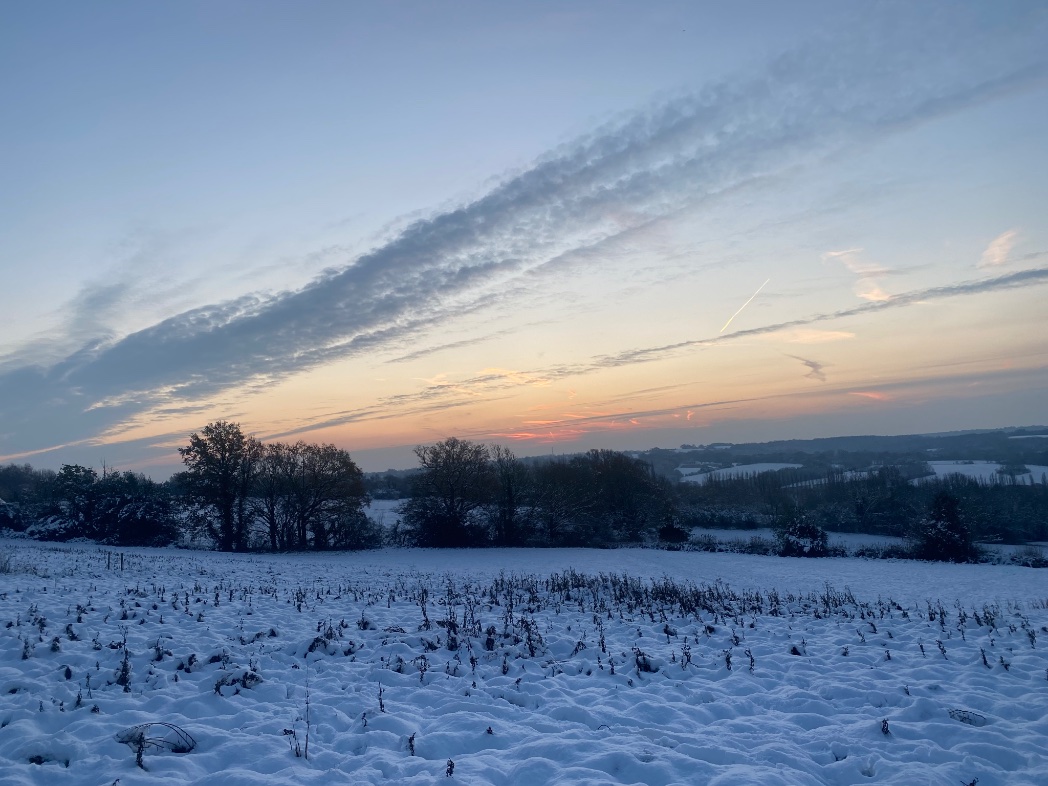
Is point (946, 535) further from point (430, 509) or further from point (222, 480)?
point (222, 480)

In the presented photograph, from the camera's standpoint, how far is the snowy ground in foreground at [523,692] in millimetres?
5434

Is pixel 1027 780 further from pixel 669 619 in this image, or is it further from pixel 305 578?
pixel 305 578

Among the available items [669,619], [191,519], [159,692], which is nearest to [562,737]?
[159,692]

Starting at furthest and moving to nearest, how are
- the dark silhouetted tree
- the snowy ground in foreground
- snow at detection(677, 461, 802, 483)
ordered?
snow at detection(677, 461, 802, 483)
the dark silhouetted tree
the snowy ground in foreground

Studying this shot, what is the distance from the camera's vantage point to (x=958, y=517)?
36.6 m

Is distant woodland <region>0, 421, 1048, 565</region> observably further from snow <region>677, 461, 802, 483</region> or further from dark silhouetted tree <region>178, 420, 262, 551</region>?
snow <region>677, 461, 802, 483</region>

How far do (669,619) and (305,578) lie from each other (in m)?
13.6

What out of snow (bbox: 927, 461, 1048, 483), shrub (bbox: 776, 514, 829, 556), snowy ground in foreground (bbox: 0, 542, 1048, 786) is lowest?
snow (bbox: 927, 461, 1048, 483)

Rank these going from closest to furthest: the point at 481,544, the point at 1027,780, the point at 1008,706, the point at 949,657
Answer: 1. the point at 1027,780
2. the point at 1008,706
3. the point at 949,657
4. the point at 481,544

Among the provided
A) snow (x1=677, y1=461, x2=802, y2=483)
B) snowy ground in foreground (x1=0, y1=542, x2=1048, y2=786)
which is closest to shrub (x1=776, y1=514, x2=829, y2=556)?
snowy ground in foreground (x1=0, y1=542, x2=1048, y2=786)

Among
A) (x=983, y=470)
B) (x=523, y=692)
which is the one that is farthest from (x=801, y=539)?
(x=983, y=470)

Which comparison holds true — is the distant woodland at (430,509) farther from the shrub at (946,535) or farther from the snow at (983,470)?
the snow at (983,470)

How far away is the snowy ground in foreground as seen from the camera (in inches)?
214

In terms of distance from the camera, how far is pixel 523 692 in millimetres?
7508
